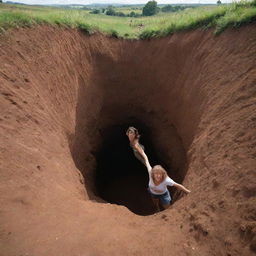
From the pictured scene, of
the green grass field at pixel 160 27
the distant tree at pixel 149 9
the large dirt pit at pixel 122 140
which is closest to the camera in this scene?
the large dirt pit at pixel 122 140

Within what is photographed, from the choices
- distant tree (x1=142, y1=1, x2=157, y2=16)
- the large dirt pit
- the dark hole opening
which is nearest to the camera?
the large dirt pit

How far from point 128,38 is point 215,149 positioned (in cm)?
604

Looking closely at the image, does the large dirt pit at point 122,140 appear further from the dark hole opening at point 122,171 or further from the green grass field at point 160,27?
the green grass field at point 160,27

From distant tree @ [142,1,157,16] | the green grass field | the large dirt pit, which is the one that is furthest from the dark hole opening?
distant tree @ [142,1,157,16]

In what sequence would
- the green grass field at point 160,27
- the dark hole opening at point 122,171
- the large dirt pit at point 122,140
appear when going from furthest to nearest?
the dark hole opening at point 122,171, the green grass field at point 160,27, the large dirt pit at point 122,140

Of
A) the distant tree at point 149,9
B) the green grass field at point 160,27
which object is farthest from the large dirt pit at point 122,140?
the distant tree at point 149,9

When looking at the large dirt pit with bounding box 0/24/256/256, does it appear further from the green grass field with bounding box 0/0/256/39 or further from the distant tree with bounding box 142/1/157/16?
the distant tree with bounding box 142/1/157/16

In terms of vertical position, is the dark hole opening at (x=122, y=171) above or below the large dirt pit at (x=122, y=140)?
below

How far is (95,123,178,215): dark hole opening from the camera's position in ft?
27.3

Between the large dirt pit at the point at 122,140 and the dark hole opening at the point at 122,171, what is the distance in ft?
0.17

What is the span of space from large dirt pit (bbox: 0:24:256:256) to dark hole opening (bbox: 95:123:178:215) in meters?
0.05

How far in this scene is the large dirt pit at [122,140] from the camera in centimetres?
332

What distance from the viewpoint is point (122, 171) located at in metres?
9.85

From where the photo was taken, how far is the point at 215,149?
473 centimetres
